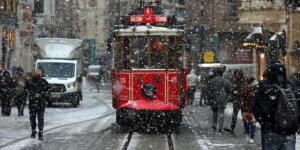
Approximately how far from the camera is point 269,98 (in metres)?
7.61

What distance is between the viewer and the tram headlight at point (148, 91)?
56.2 feet

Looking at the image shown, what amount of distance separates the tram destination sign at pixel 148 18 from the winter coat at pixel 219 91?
2343mm

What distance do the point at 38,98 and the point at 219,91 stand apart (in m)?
4.73

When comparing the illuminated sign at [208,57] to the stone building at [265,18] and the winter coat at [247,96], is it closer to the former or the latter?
the stone building at [265,18]

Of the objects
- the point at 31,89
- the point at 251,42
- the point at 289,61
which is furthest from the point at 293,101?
the point at 251,42

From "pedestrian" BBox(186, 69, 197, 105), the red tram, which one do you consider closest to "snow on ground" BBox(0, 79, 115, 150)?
the red tram

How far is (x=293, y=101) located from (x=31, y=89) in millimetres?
8759

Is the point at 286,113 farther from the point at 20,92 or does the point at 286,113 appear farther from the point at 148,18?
the point at 20,92

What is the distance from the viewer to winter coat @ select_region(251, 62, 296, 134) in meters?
7.55

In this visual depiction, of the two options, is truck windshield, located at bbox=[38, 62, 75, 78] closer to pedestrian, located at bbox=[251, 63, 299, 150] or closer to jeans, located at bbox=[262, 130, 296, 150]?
pedestrian, located at bbox=[251, 63, 299, 150]

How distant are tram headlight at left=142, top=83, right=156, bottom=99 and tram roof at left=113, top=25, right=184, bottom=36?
1410 mm

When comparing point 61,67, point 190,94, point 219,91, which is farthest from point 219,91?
point 61,67

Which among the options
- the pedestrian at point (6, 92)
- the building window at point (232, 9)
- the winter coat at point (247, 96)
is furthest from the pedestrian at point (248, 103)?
the building window at point (232, 9)

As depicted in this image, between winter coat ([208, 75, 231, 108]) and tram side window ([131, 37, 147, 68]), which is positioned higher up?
tram side window ([131, 37, 147, 68])
